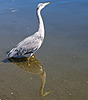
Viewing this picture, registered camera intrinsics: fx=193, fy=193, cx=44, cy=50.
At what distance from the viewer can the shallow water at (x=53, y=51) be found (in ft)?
16.3

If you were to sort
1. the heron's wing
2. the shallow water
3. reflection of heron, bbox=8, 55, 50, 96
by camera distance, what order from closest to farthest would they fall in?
1. the shallow water
2. reflection of heron, bbox=8, 55, 50, 96
3. the heron's wing

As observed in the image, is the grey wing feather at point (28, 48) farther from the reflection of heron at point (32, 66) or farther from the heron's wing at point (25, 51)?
the reflection of heron at point (32, 66)

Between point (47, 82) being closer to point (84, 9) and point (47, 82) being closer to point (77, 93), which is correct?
point (77, 93)

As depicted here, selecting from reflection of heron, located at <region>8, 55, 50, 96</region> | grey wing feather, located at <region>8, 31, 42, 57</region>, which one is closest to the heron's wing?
grey wing feather, located at <region>8, 31, 42, 57</region>

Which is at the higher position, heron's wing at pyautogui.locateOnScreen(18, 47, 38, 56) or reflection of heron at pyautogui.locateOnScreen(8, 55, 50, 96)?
heron's wing at pyautogui.locateOnScreen(18, 47, 38, 56)

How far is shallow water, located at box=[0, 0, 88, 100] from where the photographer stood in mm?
4965

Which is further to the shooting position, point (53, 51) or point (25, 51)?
point (53, 51)

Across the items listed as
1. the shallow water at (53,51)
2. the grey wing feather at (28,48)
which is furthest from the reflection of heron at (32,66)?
the grey wing feather at (28,48)

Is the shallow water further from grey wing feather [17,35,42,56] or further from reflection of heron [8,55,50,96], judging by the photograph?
grey wing feather [17,35,42,56]

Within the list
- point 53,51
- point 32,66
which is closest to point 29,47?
point 32,66

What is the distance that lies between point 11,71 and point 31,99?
4.74 feet

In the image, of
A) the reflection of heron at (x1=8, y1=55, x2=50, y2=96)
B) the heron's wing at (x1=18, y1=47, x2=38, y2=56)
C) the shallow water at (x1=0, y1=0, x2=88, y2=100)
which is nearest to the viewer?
the shallow water at (x1=0, y1=0, x2=88, y2=100)

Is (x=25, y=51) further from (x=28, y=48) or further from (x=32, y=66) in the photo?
(x=32, y=66)

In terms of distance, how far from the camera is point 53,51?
6.66 m
